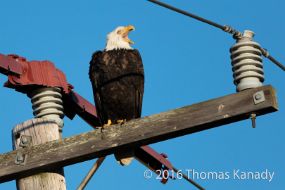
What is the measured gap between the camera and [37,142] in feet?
20.7

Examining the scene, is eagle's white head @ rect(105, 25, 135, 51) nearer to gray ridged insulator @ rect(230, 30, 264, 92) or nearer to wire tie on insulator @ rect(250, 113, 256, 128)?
gray ridged insulator @ rect(230, 30, 264, 92)

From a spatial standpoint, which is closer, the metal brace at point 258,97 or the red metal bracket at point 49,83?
the metal brace at point 258,97

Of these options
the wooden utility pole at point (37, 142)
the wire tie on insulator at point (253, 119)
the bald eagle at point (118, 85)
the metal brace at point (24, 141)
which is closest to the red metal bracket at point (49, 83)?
the wooden utility pole at point (37, 142)

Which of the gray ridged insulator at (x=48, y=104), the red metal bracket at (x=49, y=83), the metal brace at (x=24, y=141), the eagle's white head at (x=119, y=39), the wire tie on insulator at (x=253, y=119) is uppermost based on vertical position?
the eagle's white head at (x=119, y=39)

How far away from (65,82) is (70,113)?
16.2 inches

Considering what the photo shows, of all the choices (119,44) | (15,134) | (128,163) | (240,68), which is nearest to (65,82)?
(15,134)

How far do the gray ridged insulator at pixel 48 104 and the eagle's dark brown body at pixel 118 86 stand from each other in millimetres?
1863

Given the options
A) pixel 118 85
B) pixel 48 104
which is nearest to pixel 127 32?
pixel 118 85

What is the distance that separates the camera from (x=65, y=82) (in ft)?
22.1

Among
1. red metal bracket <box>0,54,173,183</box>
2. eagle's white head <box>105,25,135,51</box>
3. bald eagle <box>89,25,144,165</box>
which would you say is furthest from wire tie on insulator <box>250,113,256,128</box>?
eagle's white head <box>105,25,135,51</box>

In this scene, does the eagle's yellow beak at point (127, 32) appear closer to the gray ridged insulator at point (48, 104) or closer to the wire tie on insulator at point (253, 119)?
the gray ridged insulator at point (48, 104)

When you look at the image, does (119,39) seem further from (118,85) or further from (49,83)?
(49,83)

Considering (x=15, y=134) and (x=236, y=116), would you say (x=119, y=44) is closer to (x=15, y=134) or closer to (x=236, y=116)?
(x=15, y=134)

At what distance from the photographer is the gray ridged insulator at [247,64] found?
561 centimetres
